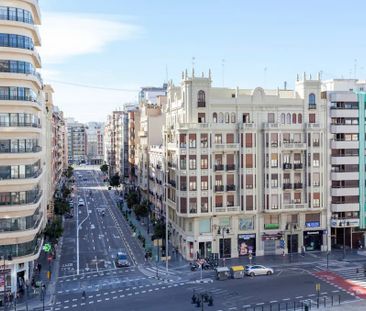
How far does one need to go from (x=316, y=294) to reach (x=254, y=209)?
23.7 m

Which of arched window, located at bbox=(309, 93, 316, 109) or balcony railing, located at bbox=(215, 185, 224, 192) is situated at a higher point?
arched window, located at bbox=(309, 93, 316, 109)

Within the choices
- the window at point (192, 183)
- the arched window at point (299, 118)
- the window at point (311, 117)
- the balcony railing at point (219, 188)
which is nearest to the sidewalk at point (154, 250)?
the window at point (192, 183)

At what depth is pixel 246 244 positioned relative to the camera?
279 feet

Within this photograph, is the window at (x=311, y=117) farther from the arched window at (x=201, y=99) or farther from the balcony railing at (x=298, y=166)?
the arched window at (x=201, y=99)

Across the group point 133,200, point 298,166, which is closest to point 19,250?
point 298,166

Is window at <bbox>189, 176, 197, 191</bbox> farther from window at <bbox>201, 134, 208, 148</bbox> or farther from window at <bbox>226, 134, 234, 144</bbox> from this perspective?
window at <bbox>226, 134, 234, 144</bbox>

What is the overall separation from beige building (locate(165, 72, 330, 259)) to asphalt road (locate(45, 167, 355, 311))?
9449mm

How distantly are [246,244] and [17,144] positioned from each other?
3936 cm

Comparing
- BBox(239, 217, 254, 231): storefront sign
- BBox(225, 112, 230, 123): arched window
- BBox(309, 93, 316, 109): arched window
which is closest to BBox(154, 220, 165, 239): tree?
BBox(239, 217, 254, 231): storefront sign

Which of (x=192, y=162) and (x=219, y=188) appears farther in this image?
(x=219, y=188)

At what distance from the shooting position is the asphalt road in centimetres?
5934

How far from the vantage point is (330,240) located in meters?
89.8

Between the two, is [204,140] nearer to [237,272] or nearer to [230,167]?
[230,167]

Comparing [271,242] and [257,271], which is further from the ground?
[271,242]
